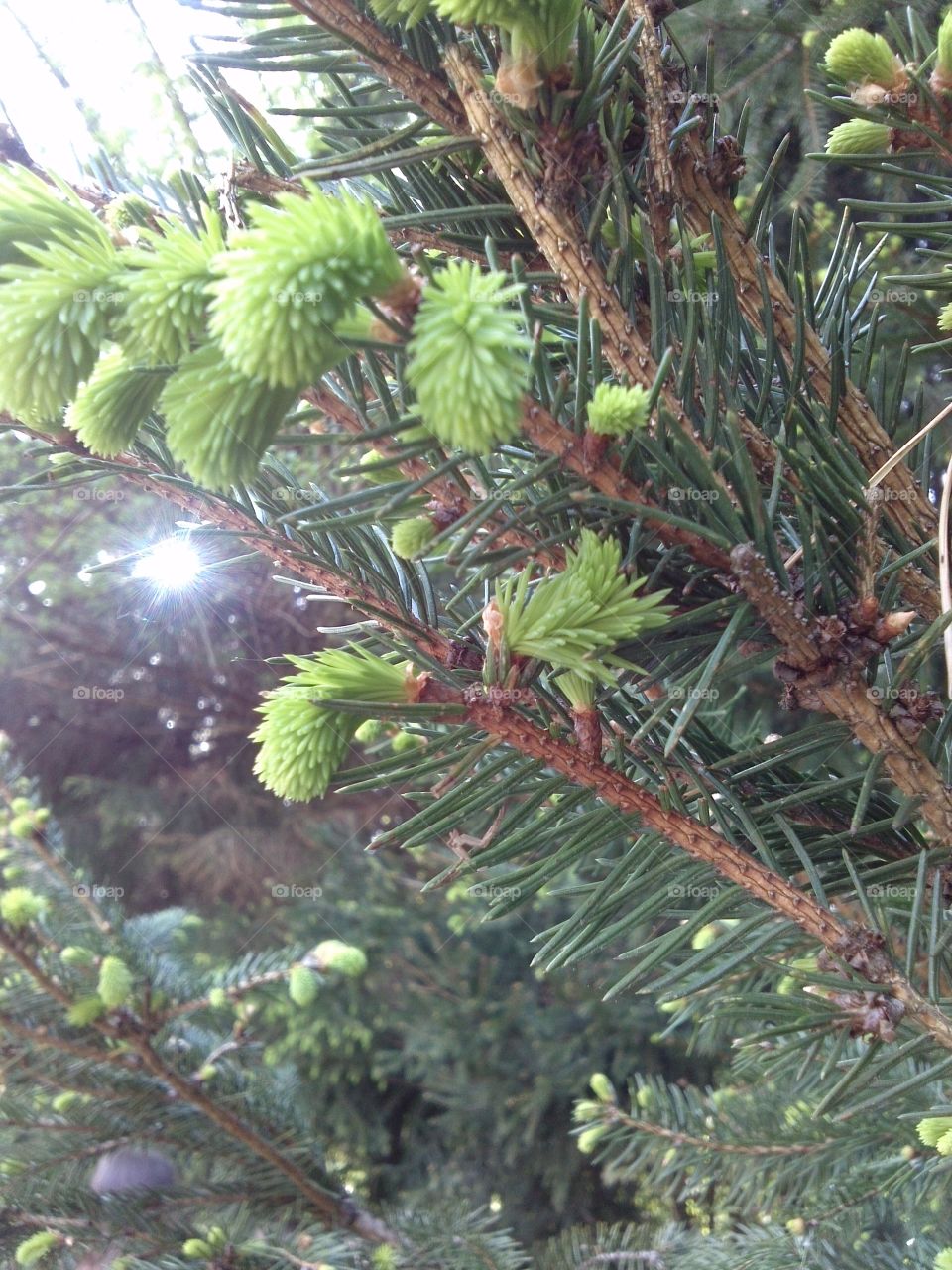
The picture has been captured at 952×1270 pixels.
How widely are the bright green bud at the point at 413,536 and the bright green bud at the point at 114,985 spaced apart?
72 centimetres

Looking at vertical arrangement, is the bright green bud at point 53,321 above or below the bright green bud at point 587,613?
above

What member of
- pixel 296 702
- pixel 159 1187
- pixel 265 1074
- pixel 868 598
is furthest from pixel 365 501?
pixel 265 1074

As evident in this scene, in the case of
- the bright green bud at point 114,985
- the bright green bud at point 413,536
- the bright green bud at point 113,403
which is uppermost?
the bright green bud at point 113,403

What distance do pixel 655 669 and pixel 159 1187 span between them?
32.6 inches

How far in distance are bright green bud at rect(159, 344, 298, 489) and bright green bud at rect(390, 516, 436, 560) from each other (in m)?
0.07

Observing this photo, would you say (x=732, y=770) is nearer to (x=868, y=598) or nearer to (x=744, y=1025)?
(x=868, y=598)

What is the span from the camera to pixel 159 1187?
2.96 feet

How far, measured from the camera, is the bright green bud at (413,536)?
328 millimetres

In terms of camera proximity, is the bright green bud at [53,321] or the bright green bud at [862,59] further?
the bright green bud at [862,59]

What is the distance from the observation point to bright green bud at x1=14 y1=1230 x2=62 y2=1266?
763 mm

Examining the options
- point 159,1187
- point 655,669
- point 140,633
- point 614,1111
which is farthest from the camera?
point 140,633

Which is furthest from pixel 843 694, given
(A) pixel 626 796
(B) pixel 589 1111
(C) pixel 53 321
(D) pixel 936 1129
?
(B) pixel 589 1111

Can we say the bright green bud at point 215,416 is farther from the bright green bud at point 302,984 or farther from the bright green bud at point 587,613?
the bright green bud at point 302,984

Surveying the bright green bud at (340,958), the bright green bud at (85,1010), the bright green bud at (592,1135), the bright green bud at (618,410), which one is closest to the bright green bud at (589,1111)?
the bright green bud at (592,1135)
